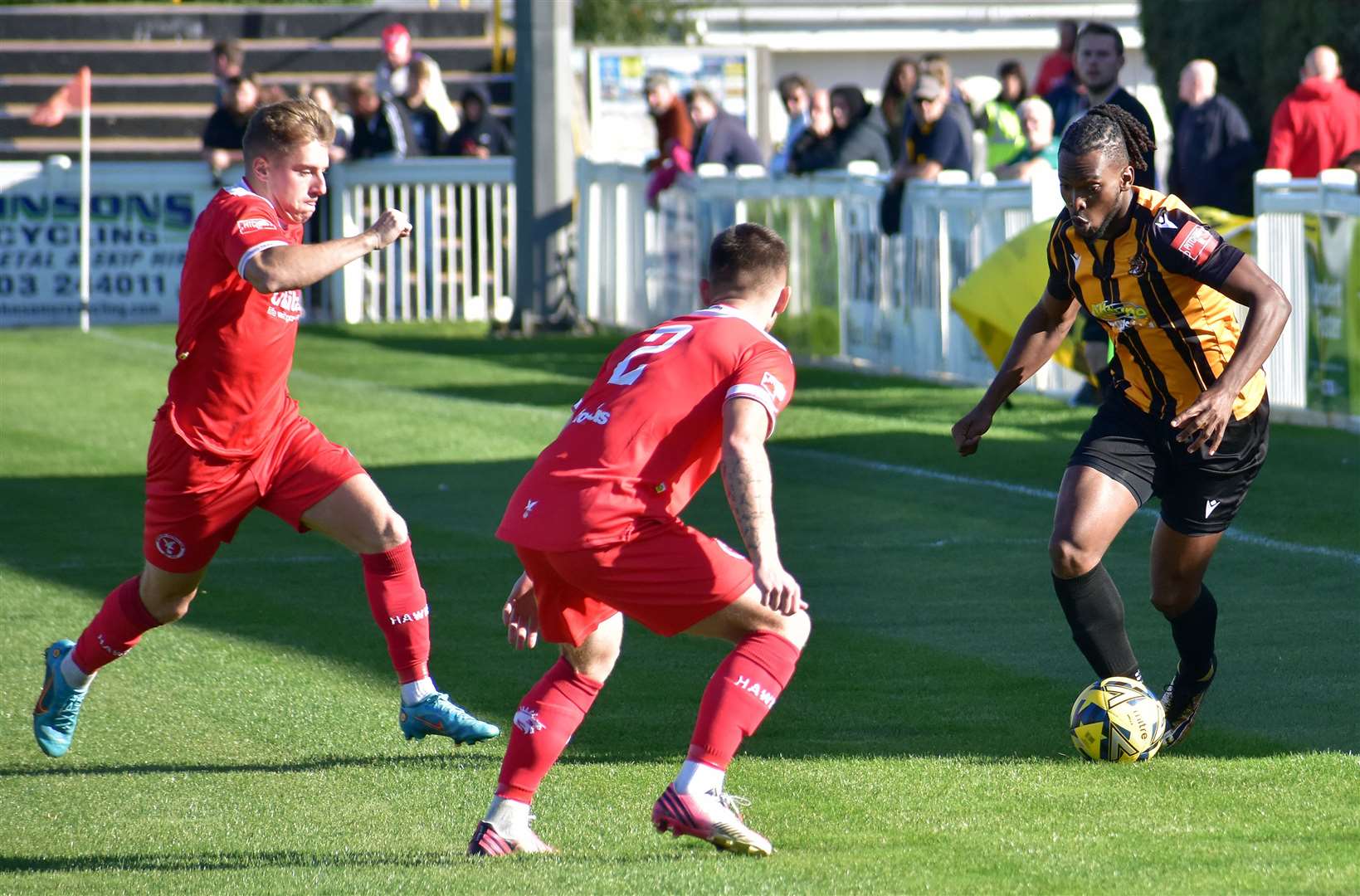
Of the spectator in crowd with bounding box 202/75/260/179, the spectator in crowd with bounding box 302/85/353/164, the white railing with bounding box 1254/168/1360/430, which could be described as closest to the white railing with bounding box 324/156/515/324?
the spectator in crowd with bounding box 302/85/353/164

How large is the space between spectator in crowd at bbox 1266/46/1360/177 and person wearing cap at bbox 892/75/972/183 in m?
2.41

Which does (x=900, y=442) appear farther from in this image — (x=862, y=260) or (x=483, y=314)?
(x=483, y=314)

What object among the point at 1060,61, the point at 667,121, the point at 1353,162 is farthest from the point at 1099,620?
the point at 667,121

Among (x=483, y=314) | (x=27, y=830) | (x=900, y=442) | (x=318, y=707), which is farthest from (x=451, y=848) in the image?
(x=483, y=314)

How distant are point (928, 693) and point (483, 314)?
657 inches

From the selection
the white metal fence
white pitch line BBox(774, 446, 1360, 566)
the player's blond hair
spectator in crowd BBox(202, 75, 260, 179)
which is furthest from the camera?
spectator in crowd BBox(202, 75, 260, 179)

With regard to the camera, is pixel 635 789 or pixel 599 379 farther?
pixel 635 789

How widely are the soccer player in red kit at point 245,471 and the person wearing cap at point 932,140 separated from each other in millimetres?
10290

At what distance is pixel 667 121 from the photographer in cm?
2152

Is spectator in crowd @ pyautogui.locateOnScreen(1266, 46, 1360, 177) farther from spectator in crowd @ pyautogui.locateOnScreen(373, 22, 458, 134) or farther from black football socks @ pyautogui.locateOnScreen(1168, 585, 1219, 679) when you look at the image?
spectator in crowd @ pyautogui.locateOnScreen(373, 22, 458, 134)

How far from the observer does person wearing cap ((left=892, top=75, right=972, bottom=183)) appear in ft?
54.3

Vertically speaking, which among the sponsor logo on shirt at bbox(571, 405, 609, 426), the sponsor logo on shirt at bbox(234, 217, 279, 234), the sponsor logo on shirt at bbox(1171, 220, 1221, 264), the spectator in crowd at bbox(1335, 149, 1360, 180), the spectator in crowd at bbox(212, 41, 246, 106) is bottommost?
the sponsor logo on shirt at bbox(571, 405, 609, 426)

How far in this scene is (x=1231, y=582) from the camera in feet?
30.1

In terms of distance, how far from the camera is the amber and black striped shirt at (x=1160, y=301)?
20.8 feet
